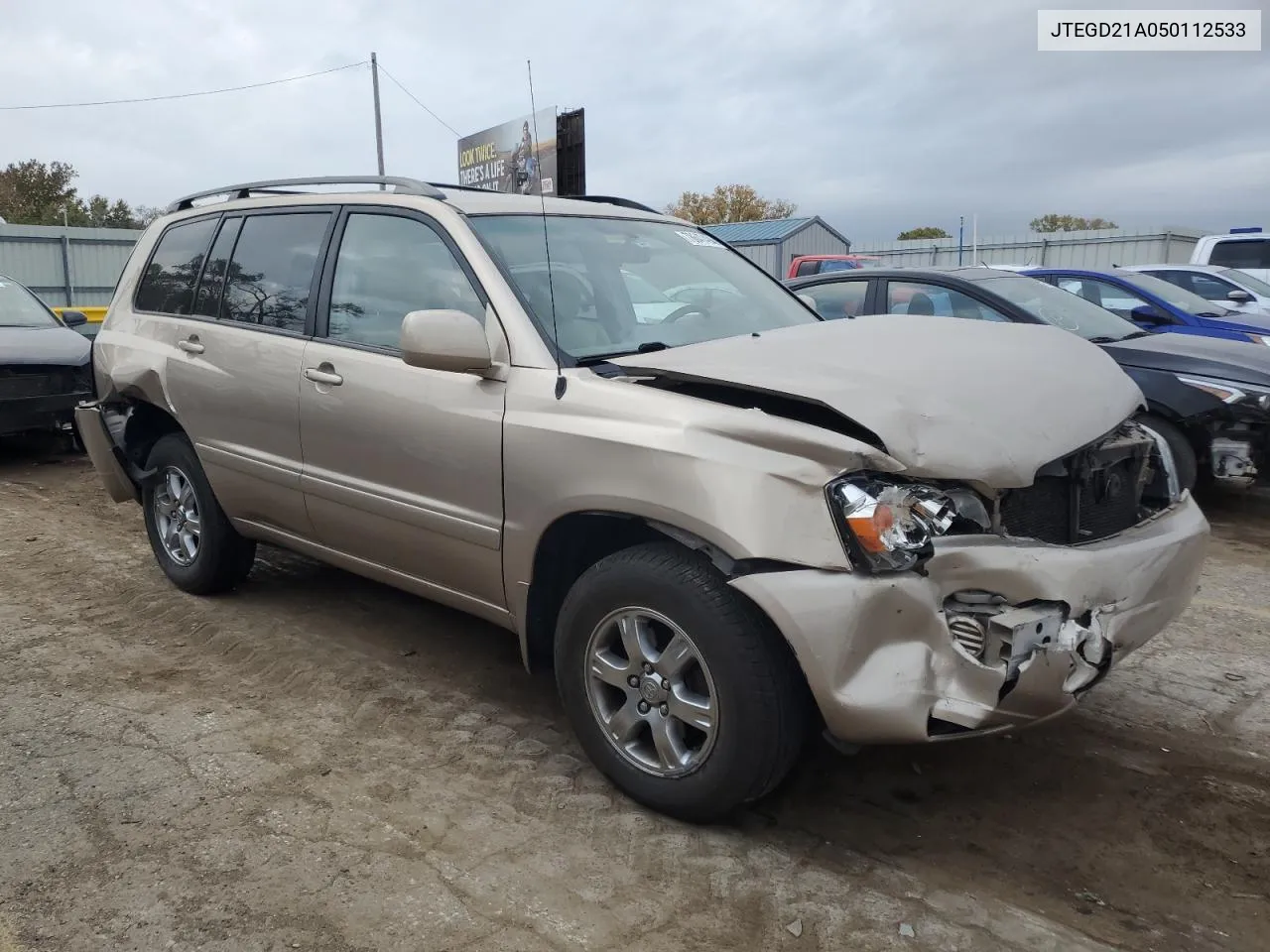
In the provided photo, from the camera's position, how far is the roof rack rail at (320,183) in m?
3.94

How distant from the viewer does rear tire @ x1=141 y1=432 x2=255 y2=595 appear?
15.8 feet

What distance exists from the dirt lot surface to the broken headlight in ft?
2.99

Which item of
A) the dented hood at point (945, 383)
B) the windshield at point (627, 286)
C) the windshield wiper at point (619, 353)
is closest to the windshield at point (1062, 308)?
the windshield at point (627, 286)

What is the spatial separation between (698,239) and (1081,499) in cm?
217

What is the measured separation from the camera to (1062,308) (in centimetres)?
712

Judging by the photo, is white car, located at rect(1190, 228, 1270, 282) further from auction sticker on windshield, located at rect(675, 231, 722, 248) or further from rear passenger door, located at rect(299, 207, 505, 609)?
rear passenger door, located at rect(299, 207, 505, 609)

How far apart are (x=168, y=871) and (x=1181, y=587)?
9.81ft

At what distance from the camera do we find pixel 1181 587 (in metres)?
3.04

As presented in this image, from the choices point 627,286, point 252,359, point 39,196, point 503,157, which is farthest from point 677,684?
point 39,196

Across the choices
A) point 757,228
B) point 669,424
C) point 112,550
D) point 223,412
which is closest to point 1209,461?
point 669,424

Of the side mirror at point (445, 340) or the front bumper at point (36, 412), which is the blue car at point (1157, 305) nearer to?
the side mirror at point (445, 340)

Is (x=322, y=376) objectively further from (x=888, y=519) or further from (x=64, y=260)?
(x=64, y=260)

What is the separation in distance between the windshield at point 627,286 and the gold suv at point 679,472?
2 cm

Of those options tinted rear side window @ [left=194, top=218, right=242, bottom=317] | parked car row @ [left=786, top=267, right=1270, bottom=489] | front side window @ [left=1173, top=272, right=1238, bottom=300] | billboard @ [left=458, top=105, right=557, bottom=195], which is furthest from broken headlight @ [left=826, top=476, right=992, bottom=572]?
billboard @ [left=458, top=105, right=557, bottom=195]
